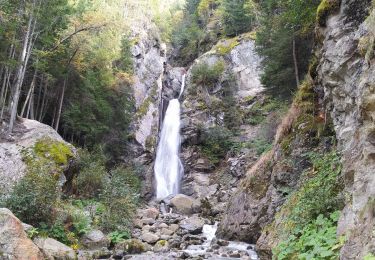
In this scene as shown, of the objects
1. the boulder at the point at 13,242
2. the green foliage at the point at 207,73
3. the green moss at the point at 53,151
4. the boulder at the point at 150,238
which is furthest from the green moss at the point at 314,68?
the green foliage at the point at 207,73

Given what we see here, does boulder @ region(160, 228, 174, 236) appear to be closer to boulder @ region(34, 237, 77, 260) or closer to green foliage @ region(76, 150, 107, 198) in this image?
green foliage @ region(76, 150, 107, 198)

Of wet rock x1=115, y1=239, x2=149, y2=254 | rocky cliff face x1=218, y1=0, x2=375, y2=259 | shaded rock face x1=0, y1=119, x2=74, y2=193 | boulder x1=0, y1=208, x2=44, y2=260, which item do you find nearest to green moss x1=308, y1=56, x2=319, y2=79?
rocky cliff face x1=218, y1=0, x2=375, y2=259

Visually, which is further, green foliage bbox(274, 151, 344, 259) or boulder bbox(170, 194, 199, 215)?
boulder bbox(170, 194, 199, 215)

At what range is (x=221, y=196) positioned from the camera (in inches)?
986

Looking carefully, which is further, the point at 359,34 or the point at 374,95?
the point at 359,34

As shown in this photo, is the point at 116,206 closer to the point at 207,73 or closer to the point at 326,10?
the point at 326,10

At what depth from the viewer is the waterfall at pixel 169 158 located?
29.1 meters

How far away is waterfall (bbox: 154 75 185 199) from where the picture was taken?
2908 centimetres

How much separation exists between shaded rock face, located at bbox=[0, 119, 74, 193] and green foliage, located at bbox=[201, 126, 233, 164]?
14.8 metres

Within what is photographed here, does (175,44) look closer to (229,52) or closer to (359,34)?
(229,52)

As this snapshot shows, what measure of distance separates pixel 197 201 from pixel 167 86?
18.8 meters

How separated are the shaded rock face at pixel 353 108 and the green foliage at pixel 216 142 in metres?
20.4

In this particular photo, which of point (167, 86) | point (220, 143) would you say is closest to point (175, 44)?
point (167, 86)

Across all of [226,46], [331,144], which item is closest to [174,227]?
[331,144]
